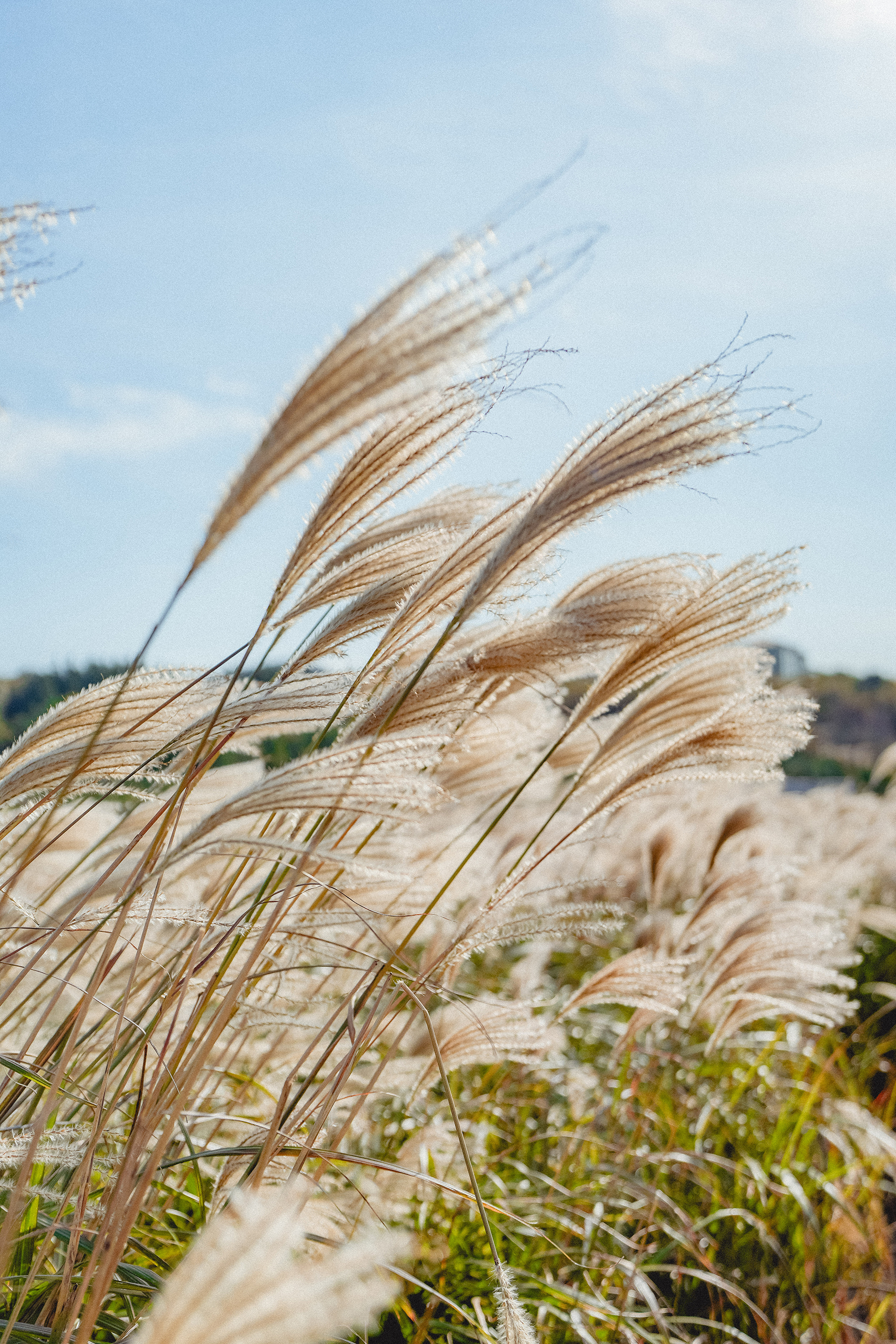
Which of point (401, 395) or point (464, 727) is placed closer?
point (401, 395)

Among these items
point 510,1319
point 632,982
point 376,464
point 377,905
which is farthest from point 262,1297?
point 632,982

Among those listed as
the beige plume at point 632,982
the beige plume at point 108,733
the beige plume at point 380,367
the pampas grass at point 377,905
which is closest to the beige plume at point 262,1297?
the pampas grass at point 377,905

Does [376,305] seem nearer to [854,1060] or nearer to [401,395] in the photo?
[401,395]

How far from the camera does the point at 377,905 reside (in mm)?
2014

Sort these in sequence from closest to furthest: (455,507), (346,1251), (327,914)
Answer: (346,1251)
(327,914)
(455,507)

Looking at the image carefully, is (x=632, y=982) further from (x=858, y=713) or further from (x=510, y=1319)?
(x=858, y=713)

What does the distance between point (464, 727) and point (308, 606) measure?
0.59 meters

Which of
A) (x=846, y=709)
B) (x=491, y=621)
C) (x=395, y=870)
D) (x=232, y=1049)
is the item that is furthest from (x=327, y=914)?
(x=846, y=709)

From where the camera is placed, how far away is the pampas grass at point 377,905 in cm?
101

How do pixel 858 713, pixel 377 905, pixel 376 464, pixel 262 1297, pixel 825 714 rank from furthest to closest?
Answer: pixel 858 713 < pixel 825 714 < pixel 377 905 < pixel 376 464 < pixel 262 1297

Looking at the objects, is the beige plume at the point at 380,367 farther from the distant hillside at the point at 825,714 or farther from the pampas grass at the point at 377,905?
the distant hillside at the point at 825,714

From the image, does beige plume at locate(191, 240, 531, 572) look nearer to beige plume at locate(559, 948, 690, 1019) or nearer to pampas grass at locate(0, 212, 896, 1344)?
pampas grass at locate(0, 212, 896, 1344)

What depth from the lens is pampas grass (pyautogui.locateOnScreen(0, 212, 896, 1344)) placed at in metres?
1.01

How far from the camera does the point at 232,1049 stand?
2441 mm
